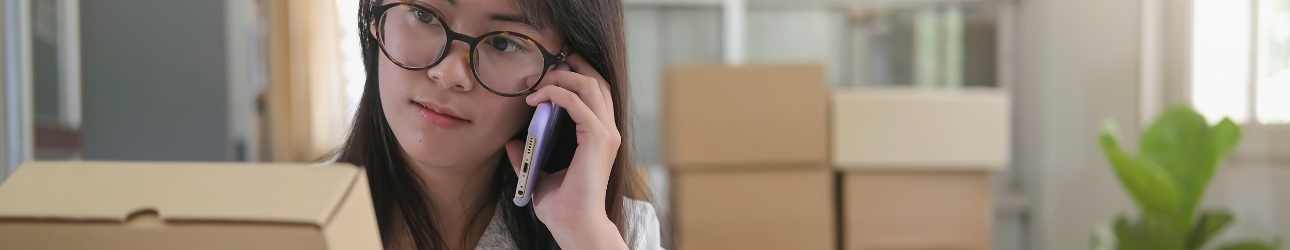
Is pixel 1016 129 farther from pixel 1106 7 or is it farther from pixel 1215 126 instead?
pixel 1215 126

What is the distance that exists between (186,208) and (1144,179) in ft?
7.16

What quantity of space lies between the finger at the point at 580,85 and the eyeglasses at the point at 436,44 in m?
0.03

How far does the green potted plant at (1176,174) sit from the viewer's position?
1.98 m

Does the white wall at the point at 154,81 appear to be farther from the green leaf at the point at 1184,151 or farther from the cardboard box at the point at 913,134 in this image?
the green leaf at the point at 1184,151

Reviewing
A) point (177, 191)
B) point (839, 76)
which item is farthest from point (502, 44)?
point (839, 76)

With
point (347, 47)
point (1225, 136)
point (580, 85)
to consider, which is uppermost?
point (347, 47)

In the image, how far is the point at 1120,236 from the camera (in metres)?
2.17

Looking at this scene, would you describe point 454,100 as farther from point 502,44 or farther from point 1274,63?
point 1274,63

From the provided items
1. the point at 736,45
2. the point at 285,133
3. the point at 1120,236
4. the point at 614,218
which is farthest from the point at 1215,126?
the point at 285,133

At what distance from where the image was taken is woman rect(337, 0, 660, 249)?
0.71 m

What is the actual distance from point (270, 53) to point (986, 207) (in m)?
1.88

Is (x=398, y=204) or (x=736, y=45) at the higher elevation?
(x=736, y=45)

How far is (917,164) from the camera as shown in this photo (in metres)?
2.13

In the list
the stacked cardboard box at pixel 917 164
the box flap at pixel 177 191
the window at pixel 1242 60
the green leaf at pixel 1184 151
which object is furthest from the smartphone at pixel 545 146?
the window at pixel 1242 60
